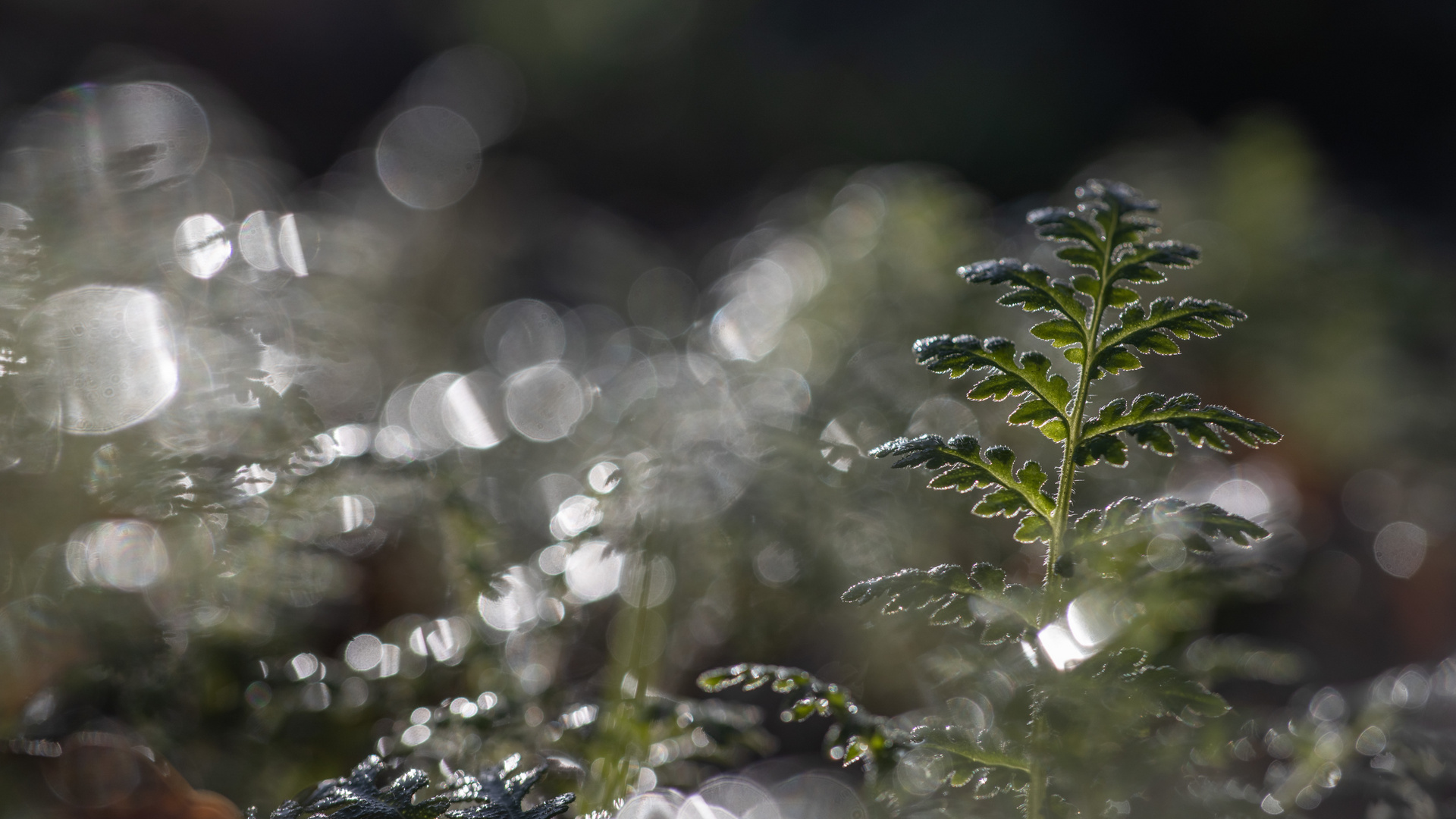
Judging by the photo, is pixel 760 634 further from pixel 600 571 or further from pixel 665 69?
pixel 665 69

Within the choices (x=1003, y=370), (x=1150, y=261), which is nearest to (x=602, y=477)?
(x=1003, y=370)

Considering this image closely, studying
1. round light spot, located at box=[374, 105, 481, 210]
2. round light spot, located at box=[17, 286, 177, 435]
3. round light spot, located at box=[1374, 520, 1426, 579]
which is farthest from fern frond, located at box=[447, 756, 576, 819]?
round light spot, located at box=[374, 105, 481, 210]

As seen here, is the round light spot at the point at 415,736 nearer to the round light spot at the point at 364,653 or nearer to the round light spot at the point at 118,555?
the round light spot at the point at 364,653

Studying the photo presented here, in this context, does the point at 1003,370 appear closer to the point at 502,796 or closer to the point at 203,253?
the point at 502,796

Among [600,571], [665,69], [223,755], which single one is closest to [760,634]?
[600,571]

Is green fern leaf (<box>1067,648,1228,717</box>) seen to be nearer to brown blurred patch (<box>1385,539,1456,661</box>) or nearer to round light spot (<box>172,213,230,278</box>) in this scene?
round light spot (<box>172,213,230,278</box>)

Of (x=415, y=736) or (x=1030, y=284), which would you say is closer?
(x=1030, y=284)

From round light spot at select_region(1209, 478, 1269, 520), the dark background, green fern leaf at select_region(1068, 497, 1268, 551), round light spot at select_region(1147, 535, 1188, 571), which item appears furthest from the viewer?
the dark background
